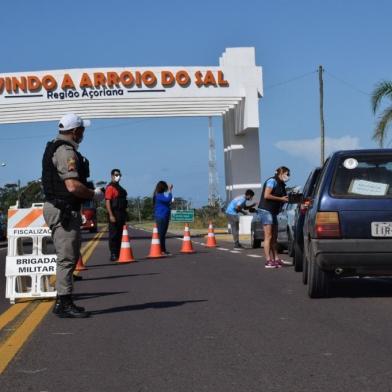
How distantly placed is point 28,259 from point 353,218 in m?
3.71

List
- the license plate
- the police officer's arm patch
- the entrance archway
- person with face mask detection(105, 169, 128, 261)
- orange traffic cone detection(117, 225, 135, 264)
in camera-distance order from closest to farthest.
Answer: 1. the police officer's arm patch
2. the license plate
3. person with face mask detection(105, 169, 128, 261)
4. orange traffic cone detection(117, 225, 135, 264)
5. the entrance archway

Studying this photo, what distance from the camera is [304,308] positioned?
8.24 m

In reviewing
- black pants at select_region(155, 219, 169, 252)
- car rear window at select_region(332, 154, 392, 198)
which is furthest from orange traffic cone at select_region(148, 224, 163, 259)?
car rear window at select_region(332, 154, 392, 198)

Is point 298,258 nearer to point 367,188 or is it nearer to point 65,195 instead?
point 367,188

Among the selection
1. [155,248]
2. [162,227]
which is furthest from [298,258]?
[162,227]

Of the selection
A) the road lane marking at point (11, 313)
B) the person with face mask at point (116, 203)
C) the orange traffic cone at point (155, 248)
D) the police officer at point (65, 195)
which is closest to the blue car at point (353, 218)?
the police officer at point (65, 195)

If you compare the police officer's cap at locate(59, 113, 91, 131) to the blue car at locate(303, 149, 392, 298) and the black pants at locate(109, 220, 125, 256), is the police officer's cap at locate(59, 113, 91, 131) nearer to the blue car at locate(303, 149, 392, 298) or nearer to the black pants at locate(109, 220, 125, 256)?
the blue car at locate(303, 149, 392, 298)

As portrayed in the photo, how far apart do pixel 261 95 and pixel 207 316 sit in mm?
27104

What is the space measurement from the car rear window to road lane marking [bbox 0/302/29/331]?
139 inches

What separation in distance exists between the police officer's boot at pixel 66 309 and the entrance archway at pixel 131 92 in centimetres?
2635

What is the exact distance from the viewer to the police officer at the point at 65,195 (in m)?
7.59

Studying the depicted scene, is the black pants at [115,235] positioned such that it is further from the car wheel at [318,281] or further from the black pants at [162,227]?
the car wheel at [318,281]

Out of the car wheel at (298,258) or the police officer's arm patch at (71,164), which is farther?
the car wheel at (298,258)

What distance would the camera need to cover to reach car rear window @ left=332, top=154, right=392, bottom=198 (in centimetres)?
859
